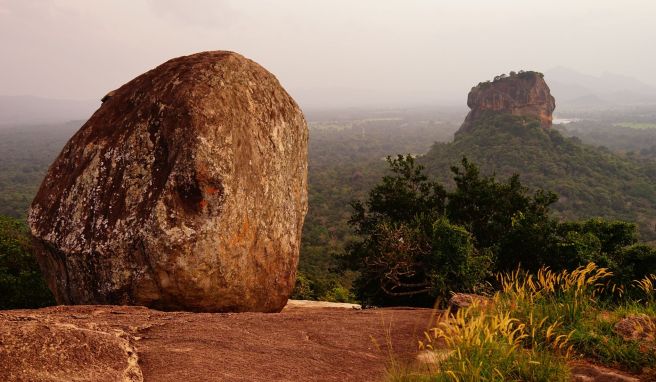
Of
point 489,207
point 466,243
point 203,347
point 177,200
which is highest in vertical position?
point 177,200

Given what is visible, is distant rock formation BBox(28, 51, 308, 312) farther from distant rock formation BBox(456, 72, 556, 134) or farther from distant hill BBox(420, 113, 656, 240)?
distant rock formation BBox(456, 72, 556, 134)

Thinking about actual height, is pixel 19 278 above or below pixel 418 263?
below

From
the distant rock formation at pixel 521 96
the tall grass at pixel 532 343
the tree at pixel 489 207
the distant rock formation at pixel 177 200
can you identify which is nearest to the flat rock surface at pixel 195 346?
the tall grass at pixel 532 343

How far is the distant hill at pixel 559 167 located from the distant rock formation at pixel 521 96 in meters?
2.47

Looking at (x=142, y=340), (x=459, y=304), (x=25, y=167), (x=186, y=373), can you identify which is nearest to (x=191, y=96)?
(x=142, y=340)

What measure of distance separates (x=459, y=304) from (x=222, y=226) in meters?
4.88

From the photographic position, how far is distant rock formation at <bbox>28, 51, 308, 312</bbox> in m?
8.22

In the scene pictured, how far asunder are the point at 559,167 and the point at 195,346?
76.3m

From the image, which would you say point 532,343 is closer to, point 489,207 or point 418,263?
point 418,263

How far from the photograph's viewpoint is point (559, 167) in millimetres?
69438

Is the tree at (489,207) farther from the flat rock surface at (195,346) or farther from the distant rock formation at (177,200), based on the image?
the flat rock surface at (195,346)

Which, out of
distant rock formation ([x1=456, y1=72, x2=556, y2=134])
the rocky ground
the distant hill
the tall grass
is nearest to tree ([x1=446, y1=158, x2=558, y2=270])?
the tall grass

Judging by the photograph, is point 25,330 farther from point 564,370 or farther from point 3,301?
point 3,301

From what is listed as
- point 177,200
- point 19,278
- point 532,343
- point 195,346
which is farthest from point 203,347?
point 19,278
